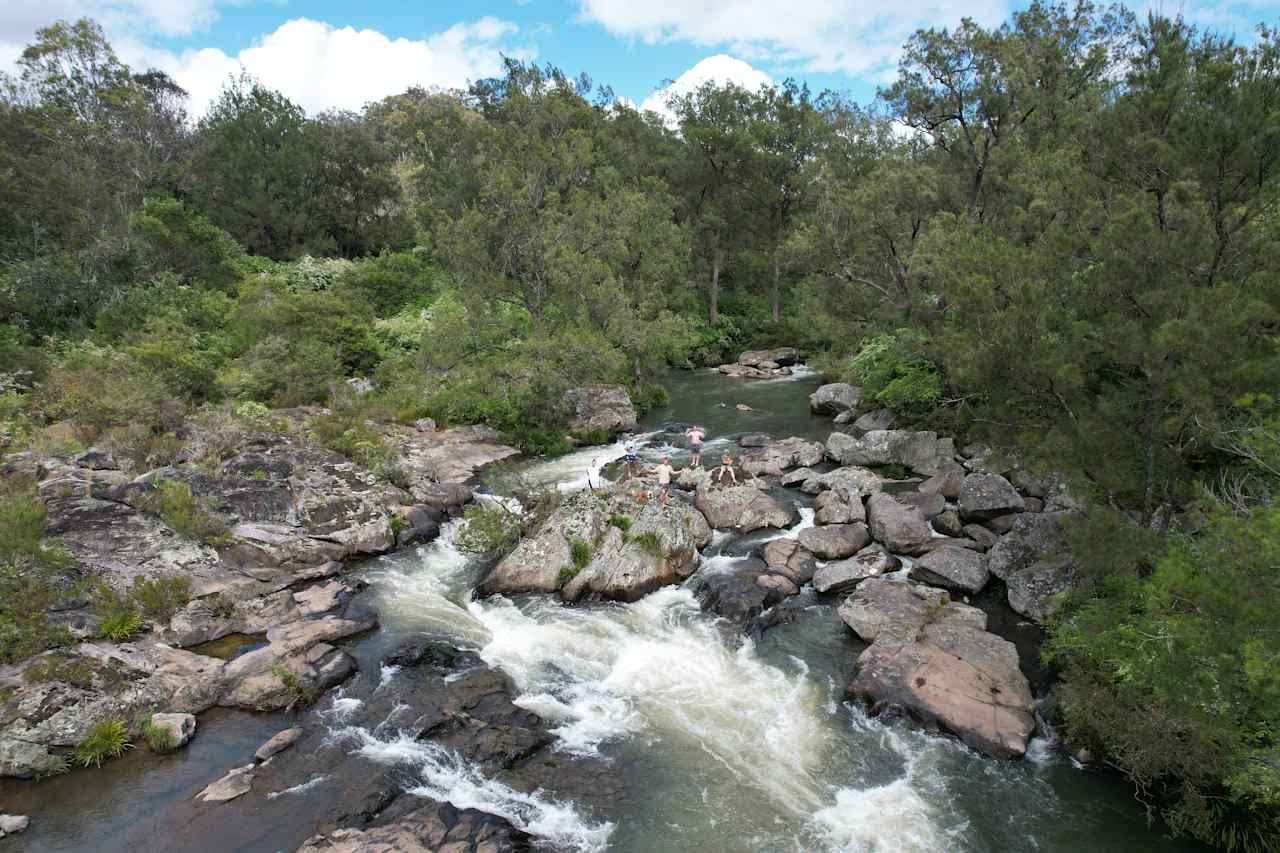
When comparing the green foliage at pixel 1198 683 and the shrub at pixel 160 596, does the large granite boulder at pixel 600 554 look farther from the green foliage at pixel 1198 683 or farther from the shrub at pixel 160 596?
the green foliage at pixel 1198 683

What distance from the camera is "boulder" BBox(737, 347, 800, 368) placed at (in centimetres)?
4219

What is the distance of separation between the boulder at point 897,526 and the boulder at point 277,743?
13.2 meters

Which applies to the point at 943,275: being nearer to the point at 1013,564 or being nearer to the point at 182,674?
the point at 1013,564

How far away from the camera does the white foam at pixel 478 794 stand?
8.91 m

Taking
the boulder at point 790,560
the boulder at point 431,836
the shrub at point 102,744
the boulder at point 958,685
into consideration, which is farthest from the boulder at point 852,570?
the shrub at point 102,744

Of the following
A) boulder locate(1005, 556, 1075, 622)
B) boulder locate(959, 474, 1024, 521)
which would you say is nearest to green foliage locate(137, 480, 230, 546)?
boulder locate(1005, 556, 1075, 622)

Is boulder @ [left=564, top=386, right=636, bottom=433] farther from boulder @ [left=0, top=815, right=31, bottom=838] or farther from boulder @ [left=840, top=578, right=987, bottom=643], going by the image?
boulder @ [left=0, top=815, right=31, bottom=838]

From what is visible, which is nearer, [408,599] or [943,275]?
[943,275]

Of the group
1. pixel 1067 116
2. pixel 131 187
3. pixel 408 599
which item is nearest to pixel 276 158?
Result: pixel 131 187

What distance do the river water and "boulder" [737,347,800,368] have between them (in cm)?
2887

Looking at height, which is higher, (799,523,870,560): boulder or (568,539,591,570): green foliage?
(568,539,591,570): green foliage

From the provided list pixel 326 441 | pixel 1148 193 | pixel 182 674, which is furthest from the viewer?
pixel 326 441

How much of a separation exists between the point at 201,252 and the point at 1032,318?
41.6 m

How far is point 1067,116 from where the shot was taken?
73.0 feet
